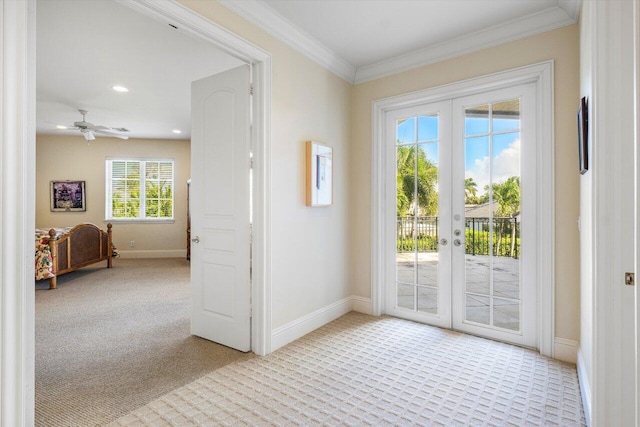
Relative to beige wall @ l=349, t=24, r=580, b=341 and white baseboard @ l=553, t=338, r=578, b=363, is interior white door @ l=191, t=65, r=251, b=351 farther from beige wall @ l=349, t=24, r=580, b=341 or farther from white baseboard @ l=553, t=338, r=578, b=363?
white baseboard @ l=553, t=338, r=578, b=363

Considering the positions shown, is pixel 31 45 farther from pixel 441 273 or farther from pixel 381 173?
pixel 441 273

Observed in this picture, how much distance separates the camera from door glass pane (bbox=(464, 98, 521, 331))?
2.88 m

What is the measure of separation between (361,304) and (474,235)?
141 centimetres

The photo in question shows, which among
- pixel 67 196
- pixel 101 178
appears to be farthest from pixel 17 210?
pixel 67 196

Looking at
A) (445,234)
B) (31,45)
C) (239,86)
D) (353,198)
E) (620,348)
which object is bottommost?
(620,348)

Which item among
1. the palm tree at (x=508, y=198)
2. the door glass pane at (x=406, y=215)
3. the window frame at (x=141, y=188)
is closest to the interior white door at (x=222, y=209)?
the door glass pane at (x=406, y=215)

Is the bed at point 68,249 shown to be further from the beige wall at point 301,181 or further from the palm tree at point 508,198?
the palm tree at point 508,198

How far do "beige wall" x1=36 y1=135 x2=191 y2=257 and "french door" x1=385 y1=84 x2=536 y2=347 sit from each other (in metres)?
5.72

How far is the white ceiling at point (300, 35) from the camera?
8.31ft

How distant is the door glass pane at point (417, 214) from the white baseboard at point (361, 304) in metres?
0.33

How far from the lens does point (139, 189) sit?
24.8 feet

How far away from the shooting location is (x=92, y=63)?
361 centimetres

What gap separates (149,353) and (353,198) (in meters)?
2.44

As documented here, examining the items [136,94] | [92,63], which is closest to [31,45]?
[92,63]
